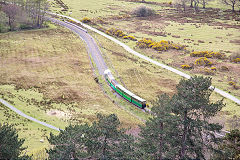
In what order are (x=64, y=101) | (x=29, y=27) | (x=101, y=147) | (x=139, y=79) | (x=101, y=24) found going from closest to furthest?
(x=101, y=147) → (x=64, y=101) → (x=139, y=79) → (x=29, y=27) → (x=101, y=24)

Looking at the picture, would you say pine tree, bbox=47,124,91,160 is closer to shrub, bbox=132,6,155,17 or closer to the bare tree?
the bare tree

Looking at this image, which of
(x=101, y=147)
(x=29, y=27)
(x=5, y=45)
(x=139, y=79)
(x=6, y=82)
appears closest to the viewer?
(x=101, y=147)

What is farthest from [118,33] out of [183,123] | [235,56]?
[183,123]

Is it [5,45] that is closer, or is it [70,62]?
[70,62]

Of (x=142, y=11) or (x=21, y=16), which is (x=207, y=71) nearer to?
(x=21, y=16)

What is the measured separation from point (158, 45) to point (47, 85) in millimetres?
46099

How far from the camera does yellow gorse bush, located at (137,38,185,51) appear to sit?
88750 mm

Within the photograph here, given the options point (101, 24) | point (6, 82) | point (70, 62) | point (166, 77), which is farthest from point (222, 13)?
point (6, 82)

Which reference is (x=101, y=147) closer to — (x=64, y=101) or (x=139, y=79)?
(x=64, y=101)

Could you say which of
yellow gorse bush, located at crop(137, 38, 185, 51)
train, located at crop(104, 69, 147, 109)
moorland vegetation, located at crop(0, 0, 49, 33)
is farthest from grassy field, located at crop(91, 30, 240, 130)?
moorland vegetation, located at crop(0, 0, 49, 33)

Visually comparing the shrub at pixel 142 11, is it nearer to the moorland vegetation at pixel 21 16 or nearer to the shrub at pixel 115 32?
the shrub at pixel 115 32

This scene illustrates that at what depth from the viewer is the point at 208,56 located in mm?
81125

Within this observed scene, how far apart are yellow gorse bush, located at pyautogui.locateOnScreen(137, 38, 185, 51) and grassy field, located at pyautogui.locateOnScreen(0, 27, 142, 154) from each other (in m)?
22.5

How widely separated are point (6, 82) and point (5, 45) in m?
27.7
